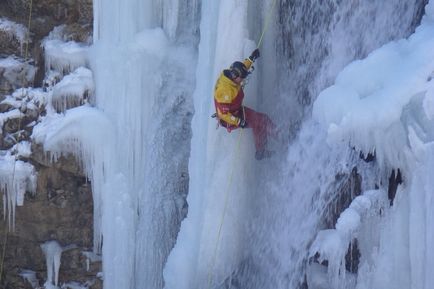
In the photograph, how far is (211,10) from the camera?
15.7 feet

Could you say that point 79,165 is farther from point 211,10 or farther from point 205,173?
point 211,10

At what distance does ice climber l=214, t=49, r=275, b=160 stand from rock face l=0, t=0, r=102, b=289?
2026mm

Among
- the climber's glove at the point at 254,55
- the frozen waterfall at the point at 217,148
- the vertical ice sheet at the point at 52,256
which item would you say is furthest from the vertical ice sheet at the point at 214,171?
the vertical ice sheet at the point at 52,256

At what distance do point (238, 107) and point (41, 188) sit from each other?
2.57m

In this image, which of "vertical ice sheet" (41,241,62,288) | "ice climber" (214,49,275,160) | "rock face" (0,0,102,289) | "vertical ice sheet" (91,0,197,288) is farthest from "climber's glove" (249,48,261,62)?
"vertical ice sheet" (41,241,62,288)

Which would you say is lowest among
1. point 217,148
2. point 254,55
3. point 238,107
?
point 217,148

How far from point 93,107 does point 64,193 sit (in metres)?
1.00

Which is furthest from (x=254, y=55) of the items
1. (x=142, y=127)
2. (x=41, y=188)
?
(x=41, y=188)

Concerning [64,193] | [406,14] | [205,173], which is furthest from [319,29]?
[64,193]

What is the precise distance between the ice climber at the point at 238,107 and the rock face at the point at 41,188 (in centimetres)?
203

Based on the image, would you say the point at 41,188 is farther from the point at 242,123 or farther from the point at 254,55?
the point at 254,55

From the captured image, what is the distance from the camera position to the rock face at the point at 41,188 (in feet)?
19.7

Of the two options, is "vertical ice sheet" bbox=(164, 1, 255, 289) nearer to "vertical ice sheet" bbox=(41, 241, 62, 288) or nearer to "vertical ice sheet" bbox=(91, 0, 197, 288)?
"vertical ice sheet" bbox=(91, 0, 197, 288)

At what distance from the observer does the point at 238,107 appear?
4.55 m
